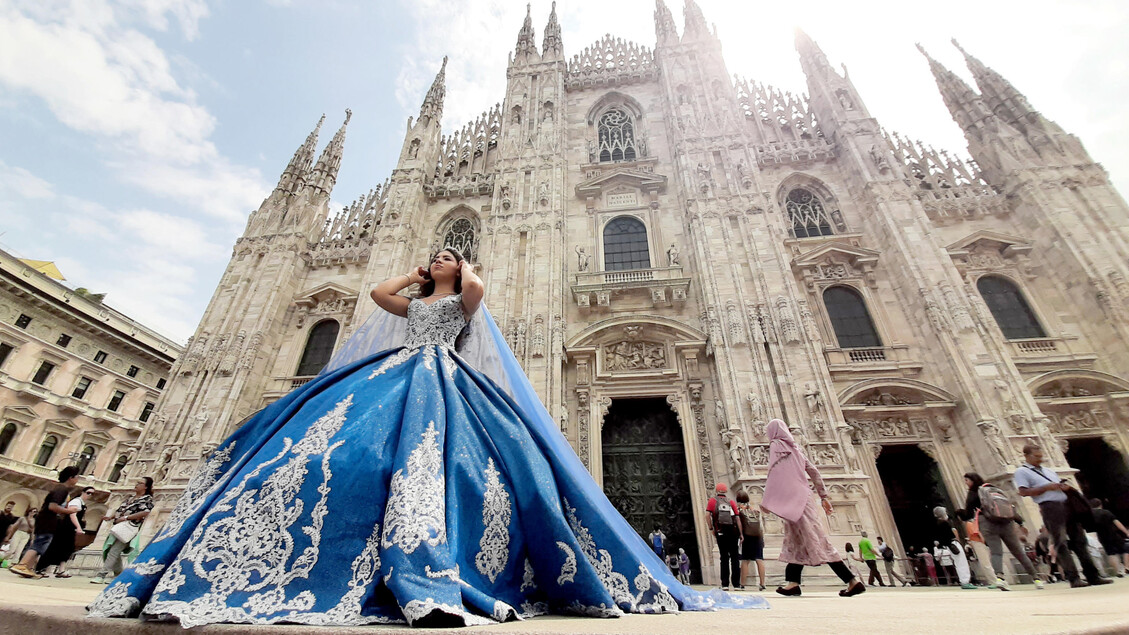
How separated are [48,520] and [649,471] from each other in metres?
9.75

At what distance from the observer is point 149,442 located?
11.5m

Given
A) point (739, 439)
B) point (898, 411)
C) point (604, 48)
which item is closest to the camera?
point (739, 439)

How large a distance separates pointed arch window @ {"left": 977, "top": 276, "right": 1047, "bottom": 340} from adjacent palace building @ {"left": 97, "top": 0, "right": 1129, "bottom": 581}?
79 millimetres

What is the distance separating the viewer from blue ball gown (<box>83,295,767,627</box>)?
1575 mm

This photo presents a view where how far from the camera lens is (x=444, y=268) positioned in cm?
371

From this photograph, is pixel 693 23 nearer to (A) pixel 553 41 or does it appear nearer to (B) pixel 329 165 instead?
(A) pixel 553 41

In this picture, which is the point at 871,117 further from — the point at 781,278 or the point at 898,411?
the point at 898,411

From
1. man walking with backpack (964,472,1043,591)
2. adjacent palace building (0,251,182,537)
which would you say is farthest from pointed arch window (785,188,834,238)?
adjacent palace building (0,251,182,537)

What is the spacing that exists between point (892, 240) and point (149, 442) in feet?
63.9

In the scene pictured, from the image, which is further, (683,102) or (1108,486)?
(683,102)

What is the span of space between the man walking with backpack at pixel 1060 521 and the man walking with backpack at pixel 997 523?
1228 mm

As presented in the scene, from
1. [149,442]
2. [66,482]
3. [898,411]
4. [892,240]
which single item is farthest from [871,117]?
[149,442]

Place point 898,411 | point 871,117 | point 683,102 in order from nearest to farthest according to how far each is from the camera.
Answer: point 898,411 → point 871,117 → point 683,102

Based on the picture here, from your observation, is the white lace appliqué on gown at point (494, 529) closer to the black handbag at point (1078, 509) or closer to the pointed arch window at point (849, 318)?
the black handbag at point (1078, 509)
